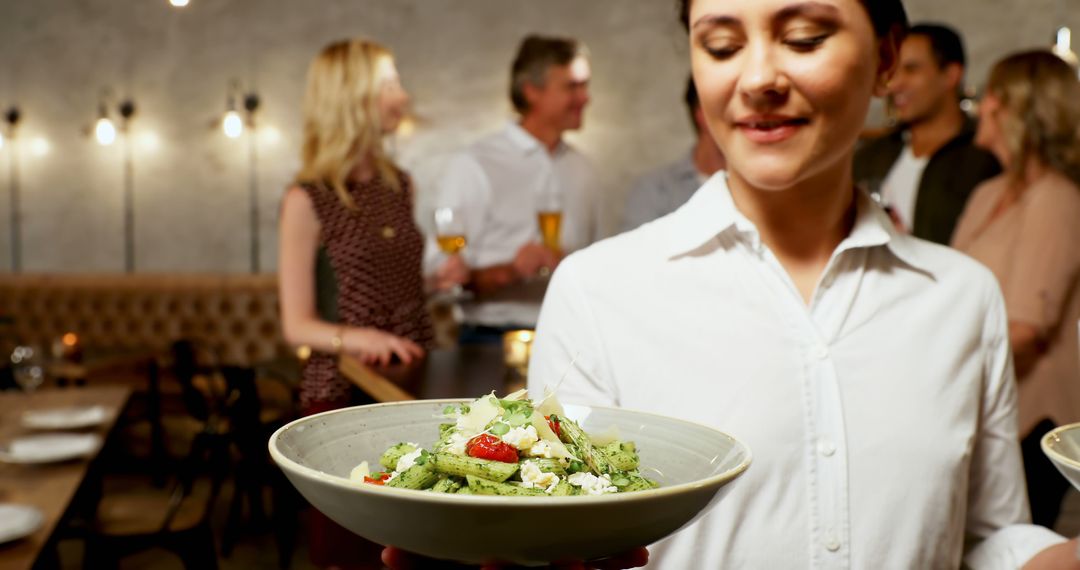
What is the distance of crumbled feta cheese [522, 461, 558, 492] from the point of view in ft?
2.49

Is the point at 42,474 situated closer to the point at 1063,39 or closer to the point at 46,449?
the point at 46,449

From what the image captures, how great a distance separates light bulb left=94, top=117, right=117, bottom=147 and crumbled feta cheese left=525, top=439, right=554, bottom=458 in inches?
312

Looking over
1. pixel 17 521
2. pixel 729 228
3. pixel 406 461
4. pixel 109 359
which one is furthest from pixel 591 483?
pixel 109 359

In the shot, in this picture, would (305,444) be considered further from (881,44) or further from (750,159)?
(881,44)

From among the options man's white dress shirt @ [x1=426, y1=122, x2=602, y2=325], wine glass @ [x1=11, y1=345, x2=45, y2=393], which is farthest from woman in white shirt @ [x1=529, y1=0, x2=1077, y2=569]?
wine glass @ [x1=11, y1=345, x2=45, y2=393]

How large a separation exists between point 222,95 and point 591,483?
24.9 feet

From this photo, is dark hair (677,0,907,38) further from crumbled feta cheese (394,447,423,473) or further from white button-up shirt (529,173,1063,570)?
crumbled feta cheese (394,447,423,473)

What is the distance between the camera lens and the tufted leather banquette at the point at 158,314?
7.09 m

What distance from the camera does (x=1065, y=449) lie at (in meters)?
0.88

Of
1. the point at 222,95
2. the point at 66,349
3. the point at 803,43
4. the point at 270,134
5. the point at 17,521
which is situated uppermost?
the point at 222,95

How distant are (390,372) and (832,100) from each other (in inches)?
71.4

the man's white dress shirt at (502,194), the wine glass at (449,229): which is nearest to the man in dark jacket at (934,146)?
the man's white dress shirt at (502,194)

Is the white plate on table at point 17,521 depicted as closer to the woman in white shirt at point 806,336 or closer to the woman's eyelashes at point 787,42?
the woman in white shirt at point 806,336

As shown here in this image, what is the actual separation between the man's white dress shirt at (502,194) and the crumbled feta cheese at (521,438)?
297 centimetres
